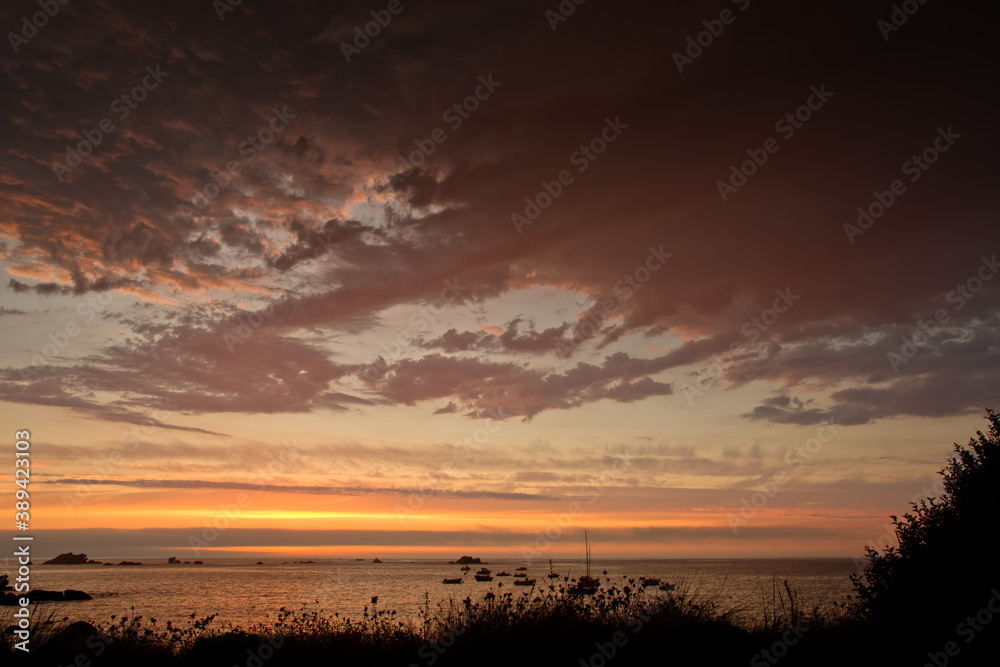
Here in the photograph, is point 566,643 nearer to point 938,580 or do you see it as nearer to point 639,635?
Answer: point 639,635

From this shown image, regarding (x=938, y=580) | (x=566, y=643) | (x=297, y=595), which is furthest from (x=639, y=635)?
(x=297, y=595)

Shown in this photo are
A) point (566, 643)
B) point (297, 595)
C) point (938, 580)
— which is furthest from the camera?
point (297, 595)

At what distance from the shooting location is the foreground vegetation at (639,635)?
950 centimetres

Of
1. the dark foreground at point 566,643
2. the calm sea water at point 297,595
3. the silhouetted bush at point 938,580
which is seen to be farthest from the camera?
the calm sea water at point 297,595

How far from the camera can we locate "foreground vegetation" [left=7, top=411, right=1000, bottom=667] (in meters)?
9.50

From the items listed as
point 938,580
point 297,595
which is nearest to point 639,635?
point 938,580

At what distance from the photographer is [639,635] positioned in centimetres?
969

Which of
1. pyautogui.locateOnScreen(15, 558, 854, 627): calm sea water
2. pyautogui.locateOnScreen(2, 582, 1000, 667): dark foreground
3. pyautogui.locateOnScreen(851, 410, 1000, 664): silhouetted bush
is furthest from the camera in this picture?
pyautogui.locateOnScreen(15, 558, 854, 627): calm sea water

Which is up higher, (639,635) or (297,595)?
(639,635)

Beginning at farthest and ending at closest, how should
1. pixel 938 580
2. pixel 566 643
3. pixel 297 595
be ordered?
1. pixel 297 595
2. pixel 938 580
3. pixel 566 643

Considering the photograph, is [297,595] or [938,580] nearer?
[938,580]

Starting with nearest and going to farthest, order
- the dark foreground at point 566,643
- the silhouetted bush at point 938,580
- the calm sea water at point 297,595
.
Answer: the dark foreground at point 566,643 → the silhouetted bush at point 938,580 → the calm sea water at point 297,595

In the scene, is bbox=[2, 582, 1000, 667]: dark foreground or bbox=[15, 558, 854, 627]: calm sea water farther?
bbox=[15, 558, 854, 627]: calm sea water

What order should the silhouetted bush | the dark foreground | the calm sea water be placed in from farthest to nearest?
1. the calm sea water
2. the silhouetted bush
3. the dark foreground
